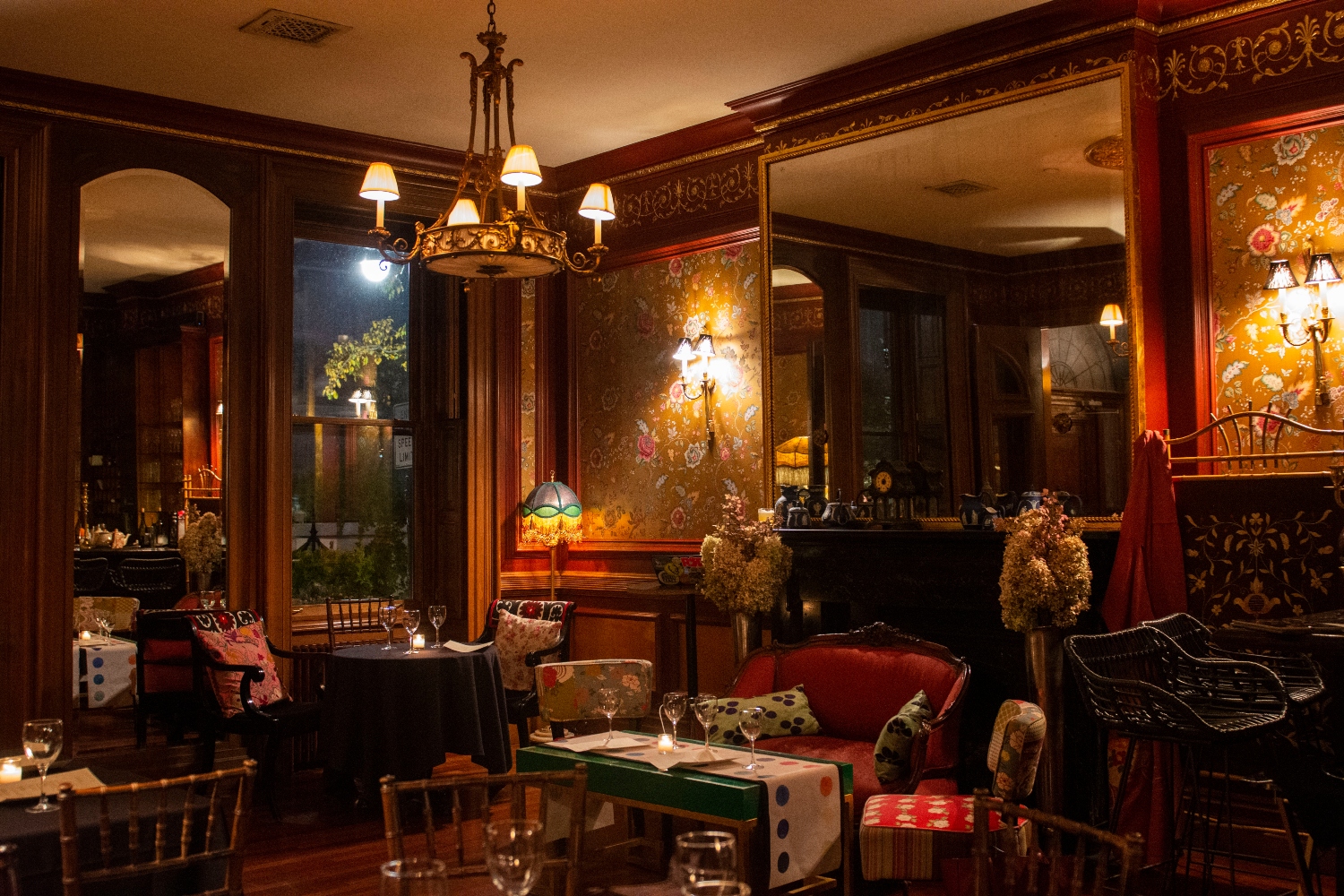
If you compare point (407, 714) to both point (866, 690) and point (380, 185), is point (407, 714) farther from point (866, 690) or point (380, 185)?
point (380, 185)

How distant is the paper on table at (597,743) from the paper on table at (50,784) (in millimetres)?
1516

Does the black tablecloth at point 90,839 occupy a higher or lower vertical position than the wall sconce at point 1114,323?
lower

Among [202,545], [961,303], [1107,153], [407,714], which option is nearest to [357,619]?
[202,545]

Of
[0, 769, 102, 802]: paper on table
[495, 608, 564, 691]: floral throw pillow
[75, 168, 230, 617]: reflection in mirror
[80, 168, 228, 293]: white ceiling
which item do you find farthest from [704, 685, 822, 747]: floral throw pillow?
[80, 168, 228, 293]: white ceiling

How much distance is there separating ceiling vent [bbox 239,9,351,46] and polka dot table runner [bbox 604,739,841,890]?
3655 millimetres

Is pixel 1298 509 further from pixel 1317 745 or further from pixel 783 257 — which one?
pixel 783 257

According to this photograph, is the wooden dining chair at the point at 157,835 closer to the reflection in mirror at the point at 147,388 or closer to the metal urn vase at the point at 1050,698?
the metal urn vase at the point at 1050,698

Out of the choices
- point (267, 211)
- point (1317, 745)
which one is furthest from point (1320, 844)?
point (267, 211)

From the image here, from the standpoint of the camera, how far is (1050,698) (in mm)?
4965

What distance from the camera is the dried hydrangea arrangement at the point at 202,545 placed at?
7133 mm

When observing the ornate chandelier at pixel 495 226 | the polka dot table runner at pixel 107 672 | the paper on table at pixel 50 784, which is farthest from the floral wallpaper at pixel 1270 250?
the polka dot table runner at pixel 107 672

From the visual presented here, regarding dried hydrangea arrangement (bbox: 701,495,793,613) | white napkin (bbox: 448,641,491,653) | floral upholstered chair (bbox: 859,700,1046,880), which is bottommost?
floral upholstered chair (bbox: 859,700,1046,880)

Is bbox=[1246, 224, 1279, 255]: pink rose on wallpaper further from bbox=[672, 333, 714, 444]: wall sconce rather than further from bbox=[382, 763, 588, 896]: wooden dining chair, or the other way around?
bbox=[382, 763, 588, 896]: wooden dining chair

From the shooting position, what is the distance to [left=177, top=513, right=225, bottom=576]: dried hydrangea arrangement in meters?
7.13
